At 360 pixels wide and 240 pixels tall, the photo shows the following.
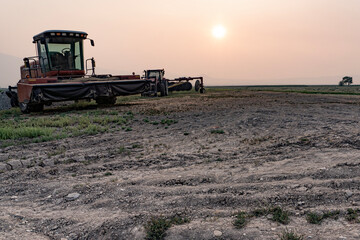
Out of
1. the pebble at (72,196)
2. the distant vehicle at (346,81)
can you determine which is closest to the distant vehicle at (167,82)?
the pebble at (72,196)

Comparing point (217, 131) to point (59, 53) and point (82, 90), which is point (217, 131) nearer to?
point (82, 90)

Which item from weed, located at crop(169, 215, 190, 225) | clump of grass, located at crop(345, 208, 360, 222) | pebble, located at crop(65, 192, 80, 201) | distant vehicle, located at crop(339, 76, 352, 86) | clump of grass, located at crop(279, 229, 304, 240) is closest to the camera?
clump of grass, located at crop(279, 229, 304, 240)

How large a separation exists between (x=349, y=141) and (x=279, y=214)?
3.97m

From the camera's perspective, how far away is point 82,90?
14609mm

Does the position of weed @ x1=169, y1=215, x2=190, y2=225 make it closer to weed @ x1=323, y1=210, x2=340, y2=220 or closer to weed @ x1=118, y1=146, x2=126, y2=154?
weed @ x1=323, y1=210, x2=340, y2=220

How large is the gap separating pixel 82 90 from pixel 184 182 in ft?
37.2

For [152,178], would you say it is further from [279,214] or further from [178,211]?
[279,214]

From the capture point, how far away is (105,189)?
4547 millimetres

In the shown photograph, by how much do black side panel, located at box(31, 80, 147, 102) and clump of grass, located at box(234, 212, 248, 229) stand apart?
12.6m

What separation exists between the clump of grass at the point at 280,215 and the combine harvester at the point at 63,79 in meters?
12.8

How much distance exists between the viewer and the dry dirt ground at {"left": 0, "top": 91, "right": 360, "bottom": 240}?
3.36 metres

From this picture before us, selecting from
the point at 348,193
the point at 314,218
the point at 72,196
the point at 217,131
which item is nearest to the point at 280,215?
the point at 314,218

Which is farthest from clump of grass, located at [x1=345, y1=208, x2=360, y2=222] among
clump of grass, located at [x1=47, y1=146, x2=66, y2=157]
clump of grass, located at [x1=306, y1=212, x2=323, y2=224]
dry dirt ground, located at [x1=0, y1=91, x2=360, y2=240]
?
clump of grass, located at [x1=47, y1=146, x2=66, y2=157]

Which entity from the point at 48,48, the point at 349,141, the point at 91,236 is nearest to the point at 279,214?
the point at 91,236
